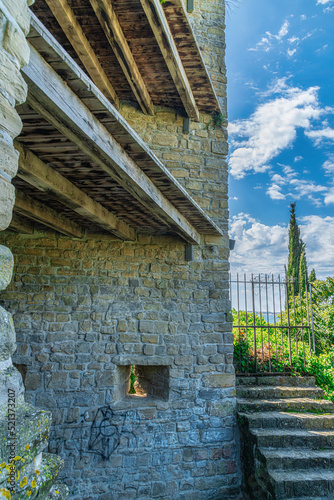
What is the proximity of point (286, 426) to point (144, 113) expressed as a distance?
4.53 m

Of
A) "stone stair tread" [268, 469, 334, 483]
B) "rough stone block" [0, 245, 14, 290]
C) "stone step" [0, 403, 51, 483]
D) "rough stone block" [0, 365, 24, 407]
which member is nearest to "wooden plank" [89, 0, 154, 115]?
"rough stone block" [0, 245, 14, 290]

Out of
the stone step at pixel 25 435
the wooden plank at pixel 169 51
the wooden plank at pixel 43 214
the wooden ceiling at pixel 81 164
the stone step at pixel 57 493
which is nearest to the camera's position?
the stone step at pixel 25 435

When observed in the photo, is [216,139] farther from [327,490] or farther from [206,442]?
[327,490]

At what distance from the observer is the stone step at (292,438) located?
3.99 meters

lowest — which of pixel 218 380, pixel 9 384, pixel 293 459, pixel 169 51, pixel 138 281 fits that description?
pixel 293 459

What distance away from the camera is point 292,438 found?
4078 mm

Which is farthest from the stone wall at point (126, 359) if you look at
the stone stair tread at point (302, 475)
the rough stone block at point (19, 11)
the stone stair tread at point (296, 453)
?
the rough stone block at point (19, 11)

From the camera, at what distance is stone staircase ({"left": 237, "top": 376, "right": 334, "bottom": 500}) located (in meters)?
3.56

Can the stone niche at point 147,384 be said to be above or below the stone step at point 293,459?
above

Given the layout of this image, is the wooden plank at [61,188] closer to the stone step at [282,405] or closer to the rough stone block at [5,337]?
the rough stone block at [5,337]

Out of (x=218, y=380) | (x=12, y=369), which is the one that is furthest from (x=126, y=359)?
(x=12, y=369)

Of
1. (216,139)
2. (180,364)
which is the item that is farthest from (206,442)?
(216,139)

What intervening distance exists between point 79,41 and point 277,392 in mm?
5063

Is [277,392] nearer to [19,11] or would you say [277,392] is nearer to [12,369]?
[12,369]
